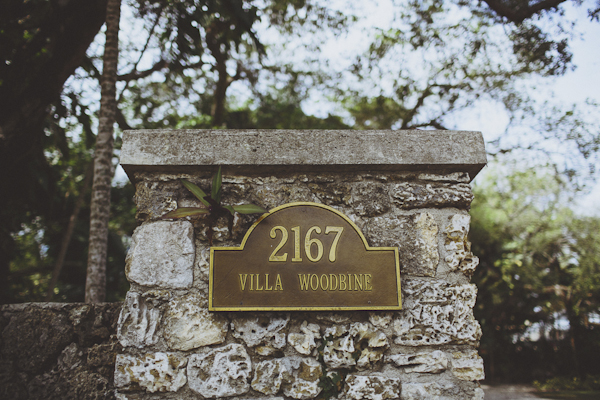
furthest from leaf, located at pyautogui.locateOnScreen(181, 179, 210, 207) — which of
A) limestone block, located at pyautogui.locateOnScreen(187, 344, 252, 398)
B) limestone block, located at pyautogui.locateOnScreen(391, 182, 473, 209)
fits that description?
limestone block, located at pyautogui.locateOnScreen(391, 182, 473, 209)

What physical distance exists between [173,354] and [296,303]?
1.97 ft

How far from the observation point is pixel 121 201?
6.71 metres

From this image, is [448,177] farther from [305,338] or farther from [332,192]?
[305,338]

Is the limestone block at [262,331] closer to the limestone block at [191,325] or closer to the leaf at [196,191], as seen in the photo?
the limestone block at [191,325]

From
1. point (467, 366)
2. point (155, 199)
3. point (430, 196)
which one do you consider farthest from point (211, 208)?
point (467, 366)

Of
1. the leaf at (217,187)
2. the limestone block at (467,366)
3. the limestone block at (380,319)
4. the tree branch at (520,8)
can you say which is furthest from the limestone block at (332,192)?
the tree branch at (520,8)

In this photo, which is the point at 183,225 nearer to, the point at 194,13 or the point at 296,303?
the point at 296,303

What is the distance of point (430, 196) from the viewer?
6.12ft

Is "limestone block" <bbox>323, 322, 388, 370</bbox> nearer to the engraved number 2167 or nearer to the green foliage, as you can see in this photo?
the engraved number 2167

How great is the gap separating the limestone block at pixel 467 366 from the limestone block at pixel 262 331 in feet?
2.61

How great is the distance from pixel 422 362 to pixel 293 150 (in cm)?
116

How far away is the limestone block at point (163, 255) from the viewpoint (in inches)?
68.3

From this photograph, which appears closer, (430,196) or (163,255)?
(163,255)

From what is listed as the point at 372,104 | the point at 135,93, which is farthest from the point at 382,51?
Answer: the point at 135,93
